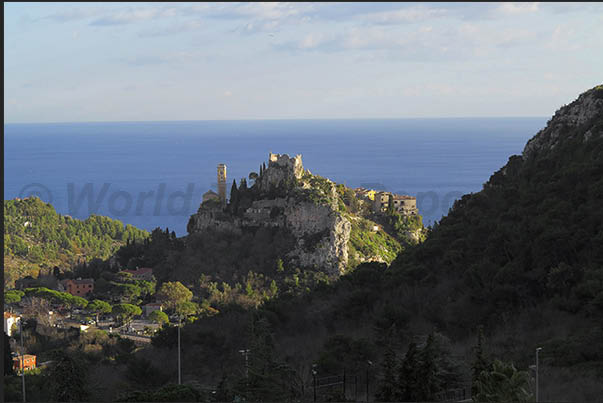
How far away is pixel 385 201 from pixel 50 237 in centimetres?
2255

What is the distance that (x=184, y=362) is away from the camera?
1460 cm

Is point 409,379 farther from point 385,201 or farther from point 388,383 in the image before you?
point 385,201

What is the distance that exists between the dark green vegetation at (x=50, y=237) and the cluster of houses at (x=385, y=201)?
1393cm

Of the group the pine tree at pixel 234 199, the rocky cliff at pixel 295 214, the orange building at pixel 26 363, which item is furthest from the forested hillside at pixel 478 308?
the pine tree at pixel 234 199

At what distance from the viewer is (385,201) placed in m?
37.4

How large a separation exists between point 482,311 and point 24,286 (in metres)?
24.7

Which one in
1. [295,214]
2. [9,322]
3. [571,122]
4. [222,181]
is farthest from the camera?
[222,181]

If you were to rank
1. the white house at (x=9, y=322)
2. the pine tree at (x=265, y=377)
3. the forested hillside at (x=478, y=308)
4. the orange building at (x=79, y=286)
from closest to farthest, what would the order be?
1. the pine tree at (x=265, y=377)
2. the forested hillside at (x=478, y=308)
3. the white house at (x=9, y=322)
4. the orange building at (x=79, y=286)

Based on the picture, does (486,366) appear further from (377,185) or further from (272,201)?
(377,185)

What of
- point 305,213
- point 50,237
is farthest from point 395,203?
point 50,237

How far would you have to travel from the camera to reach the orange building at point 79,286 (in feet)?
103

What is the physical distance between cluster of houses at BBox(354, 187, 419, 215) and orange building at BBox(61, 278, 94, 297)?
45.7ft

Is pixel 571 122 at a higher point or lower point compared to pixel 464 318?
higher

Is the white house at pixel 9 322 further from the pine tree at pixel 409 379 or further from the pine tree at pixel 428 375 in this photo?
the pine tree at pixel 428 375
